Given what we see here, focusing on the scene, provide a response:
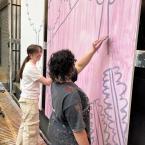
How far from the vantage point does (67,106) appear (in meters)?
1.51

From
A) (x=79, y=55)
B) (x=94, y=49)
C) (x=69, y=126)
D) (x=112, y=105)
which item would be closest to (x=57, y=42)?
(x=79, y=55)

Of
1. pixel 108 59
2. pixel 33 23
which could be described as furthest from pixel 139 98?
pixel 33 23

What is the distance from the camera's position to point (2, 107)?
4.82 metres

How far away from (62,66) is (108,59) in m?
0.50

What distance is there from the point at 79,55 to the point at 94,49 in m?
0.43

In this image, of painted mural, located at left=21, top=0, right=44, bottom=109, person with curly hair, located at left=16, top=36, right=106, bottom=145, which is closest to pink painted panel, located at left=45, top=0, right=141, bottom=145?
person with curly hair, located at left=16, top=36, right=106, bottom=145

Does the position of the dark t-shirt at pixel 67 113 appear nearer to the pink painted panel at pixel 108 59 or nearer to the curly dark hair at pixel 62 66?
the curly dark hair at pixel 62 66

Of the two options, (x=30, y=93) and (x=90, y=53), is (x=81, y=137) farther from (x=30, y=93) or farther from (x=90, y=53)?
(x=30, y=93)

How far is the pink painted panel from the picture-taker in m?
1.74

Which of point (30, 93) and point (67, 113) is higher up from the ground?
point (67, 113)

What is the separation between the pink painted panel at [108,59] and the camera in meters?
1.74

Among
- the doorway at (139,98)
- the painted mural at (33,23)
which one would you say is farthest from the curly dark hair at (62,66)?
the painted mural at (33,23)

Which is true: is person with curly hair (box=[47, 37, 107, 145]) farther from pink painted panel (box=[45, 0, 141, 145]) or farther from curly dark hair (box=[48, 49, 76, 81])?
pink painted panel (box=[45, 0, 141, 145])

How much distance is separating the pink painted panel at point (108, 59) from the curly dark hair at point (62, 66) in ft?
1.31
